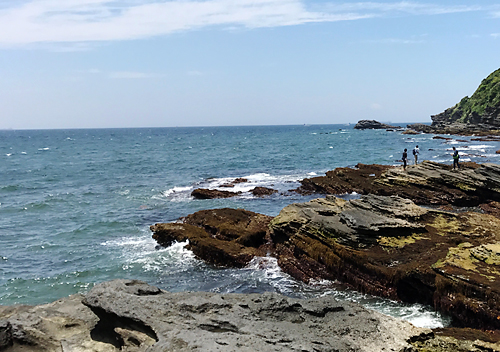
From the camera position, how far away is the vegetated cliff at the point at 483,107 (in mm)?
100750

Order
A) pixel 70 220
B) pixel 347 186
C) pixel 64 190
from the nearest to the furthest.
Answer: pixel 70 220
pixel 347 186
pixel 64 190

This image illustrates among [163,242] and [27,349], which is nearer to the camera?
[27,349]

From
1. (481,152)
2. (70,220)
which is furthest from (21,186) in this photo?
(481,152)

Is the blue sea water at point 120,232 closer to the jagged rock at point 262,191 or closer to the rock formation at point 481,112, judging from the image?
the jagged rock at point 262,191

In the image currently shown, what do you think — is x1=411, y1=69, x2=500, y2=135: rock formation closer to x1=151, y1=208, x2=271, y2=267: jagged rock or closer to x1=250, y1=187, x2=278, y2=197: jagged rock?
x1=250, y1=187, x2=278, y2=197: jagged rock

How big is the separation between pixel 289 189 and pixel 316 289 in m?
21.3

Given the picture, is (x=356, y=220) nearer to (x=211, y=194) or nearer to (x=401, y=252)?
(x=401, y=252)

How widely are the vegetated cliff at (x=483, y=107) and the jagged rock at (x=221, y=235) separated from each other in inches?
3998

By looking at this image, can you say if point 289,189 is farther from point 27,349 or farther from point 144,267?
point 27,349

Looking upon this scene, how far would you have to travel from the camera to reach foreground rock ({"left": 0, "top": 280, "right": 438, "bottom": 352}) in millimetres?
7445

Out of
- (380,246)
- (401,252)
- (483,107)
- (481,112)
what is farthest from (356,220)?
(483,107)

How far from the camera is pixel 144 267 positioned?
18.4 meters

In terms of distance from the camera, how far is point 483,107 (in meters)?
110

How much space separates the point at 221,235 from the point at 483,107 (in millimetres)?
115825
